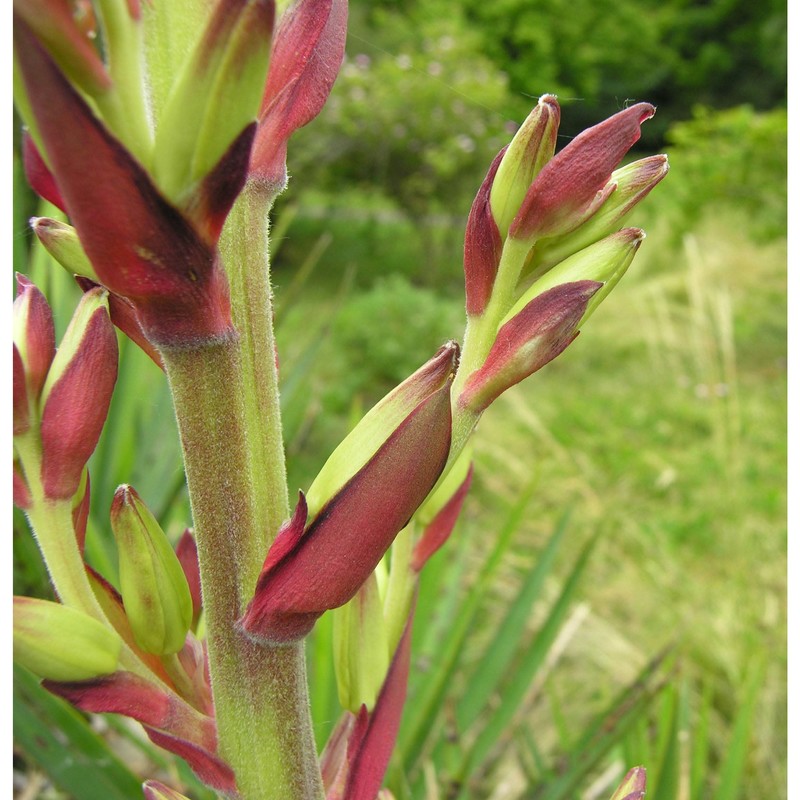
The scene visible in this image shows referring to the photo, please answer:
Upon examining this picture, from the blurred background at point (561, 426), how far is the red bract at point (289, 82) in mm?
42

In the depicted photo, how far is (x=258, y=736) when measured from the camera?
10.6 inches

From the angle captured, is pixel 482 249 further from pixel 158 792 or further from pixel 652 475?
pixel 652 475

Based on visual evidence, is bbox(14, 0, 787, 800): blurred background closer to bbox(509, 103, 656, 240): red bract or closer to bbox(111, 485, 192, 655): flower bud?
bbox(509, 103, 656, 240): red bract

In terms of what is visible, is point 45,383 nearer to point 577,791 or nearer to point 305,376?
point 577,791

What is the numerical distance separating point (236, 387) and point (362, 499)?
0.05 meters

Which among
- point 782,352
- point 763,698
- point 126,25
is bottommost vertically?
point 782,352

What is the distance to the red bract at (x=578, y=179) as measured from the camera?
0.25m

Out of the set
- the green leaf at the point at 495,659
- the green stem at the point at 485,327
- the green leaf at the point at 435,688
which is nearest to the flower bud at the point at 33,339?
the green stem at the point at 485,327

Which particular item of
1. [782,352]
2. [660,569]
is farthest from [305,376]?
[782,352]

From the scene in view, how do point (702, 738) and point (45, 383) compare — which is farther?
point (702, 738)

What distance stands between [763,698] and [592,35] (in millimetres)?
2470

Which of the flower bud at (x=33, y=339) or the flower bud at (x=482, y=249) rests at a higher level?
the flower bud at (x=482, y=249)

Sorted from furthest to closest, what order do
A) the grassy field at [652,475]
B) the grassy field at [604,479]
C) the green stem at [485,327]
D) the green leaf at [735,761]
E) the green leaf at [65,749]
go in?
1. the grassy field at [652,475]
2. the grassy field at [604,479]
3. the green leaf at [735,761]
4. the green leaf at [65,749]
5. the green stem at [485,327]

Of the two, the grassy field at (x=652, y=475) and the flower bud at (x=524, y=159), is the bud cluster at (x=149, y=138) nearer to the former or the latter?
the flower bud at (x=524, y=159)
